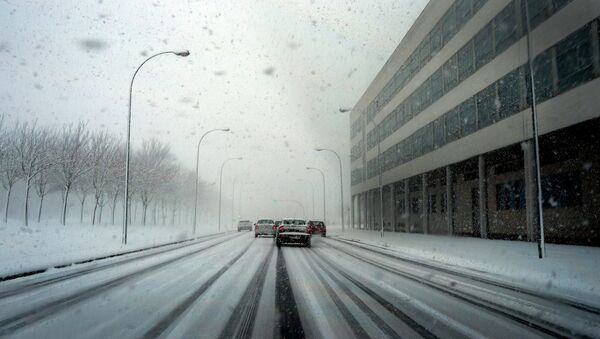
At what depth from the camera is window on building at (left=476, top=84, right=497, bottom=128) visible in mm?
26078

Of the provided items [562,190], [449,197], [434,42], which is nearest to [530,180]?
[562,190]

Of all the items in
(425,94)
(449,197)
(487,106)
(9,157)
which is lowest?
(449,197)

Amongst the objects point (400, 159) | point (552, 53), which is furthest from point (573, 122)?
point (400, 159)

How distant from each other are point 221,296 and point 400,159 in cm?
3960

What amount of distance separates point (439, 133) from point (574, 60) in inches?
622

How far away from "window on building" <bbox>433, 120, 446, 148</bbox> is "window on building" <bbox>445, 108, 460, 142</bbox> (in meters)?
0.83

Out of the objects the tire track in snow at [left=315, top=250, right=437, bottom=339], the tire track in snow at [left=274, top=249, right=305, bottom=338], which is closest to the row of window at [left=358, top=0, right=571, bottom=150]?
the tire track in snow at [left=315, top=250, right=437, bottom=339]

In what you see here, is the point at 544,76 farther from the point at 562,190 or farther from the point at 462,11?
the point at 462,11

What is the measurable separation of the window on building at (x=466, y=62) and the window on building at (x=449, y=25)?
220cm

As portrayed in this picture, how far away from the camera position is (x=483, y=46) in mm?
27359

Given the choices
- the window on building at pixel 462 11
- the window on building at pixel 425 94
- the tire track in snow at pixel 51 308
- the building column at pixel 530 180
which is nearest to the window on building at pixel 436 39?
the window on building at pixel 425 94

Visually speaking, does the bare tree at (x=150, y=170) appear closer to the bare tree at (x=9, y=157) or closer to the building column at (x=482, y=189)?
the bare tree at (x=9, y=157)

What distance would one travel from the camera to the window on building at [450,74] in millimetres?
31608

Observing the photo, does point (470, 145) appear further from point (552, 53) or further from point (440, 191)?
point (440, 191)
